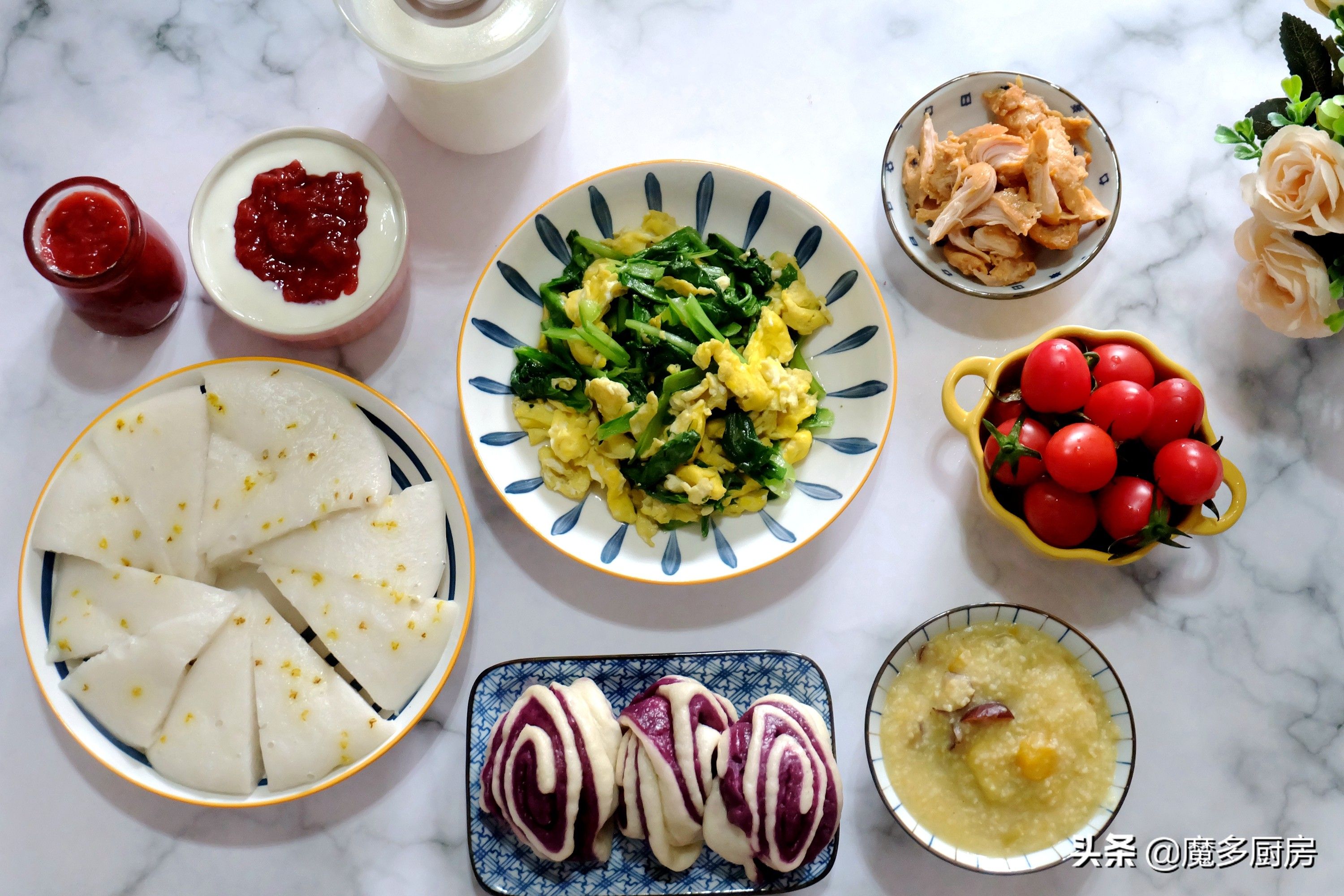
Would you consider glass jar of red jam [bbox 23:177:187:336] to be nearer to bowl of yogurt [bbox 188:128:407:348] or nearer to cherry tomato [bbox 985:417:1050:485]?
bowl of yogurt [bbox 188:128:407:348]

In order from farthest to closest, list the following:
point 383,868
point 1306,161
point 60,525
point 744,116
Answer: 1. point 744,116
2. point 383,868
3. point 60,525
4. point 1306,161

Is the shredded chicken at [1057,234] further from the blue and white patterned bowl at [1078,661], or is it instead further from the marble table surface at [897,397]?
the blue and white patterned bowl at [1078,661]

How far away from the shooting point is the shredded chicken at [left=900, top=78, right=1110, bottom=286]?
240 cm

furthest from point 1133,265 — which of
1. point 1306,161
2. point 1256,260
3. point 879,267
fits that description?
point 879,267

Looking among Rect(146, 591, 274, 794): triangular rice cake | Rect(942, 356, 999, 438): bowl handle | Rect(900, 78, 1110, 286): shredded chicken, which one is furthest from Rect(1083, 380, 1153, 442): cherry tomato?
Rect(146, 591, 274, 794): triangular rice cake

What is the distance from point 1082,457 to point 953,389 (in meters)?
0.36

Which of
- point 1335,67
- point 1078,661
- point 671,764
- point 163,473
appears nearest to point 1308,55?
point 1335,67

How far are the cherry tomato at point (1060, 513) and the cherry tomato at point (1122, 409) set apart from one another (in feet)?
0.58

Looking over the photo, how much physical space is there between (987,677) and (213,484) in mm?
2016

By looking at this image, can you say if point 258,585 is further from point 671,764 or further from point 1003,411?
point 1003,411

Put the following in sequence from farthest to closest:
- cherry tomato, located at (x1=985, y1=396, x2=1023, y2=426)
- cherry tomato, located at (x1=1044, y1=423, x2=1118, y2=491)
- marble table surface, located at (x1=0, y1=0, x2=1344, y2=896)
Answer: marble table surface, located at (x1=0, y1=0, x2=1344, y2=896) < cherry tomato, located at (x1=985, y1=396, x2=1023, y2=426) < cherry tomato, located at (x1=1044, y1=423, x2=1118, y2=491)

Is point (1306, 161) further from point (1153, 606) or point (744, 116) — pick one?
point (744, 116)

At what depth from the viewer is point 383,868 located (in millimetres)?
2496

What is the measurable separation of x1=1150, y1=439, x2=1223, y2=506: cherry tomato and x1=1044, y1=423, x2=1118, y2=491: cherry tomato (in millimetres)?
134
